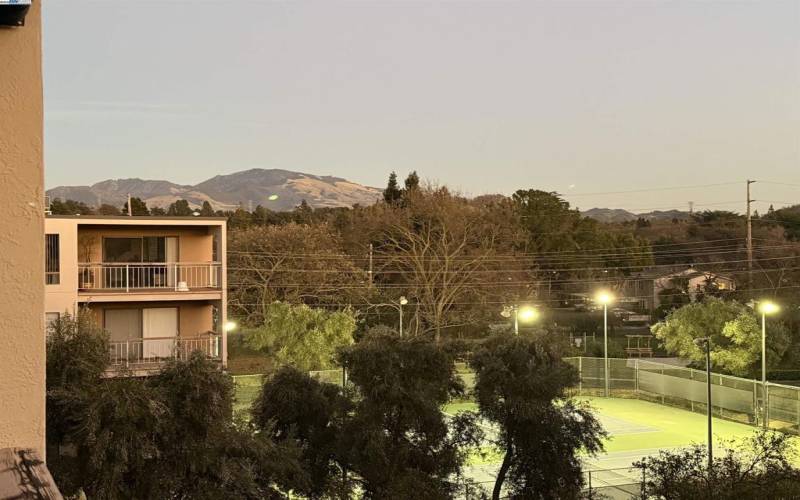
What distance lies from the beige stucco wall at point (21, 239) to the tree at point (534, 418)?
591 inches

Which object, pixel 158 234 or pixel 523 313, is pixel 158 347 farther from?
pixel 523 313

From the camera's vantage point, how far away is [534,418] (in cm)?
1788

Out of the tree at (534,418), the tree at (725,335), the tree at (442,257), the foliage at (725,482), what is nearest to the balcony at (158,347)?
the tree at (534,418)

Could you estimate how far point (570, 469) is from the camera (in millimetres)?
18016

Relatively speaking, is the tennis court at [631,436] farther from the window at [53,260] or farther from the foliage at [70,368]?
the window at [53,260]

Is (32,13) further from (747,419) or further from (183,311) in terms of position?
(747,419)

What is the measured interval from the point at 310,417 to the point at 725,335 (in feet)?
91.2

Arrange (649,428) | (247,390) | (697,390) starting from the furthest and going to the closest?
(697,390)
(247,390)
(649,428)

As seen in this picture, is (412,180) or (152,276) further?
(412,180)

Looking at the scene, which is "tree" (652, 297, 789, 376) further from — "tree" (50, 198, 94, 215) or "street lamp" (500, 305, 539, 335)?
"tree" (50, 198, 94, 215)

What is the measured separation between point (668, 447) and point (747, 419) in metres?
6.14

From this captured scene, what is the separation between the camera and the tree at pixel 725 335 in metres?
39.6

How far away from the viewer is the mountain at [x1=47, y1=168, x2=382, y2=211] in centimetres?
9450

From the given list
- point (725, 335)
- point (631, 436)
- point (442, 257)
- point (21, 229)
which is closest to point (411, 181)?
point (442, 257)
